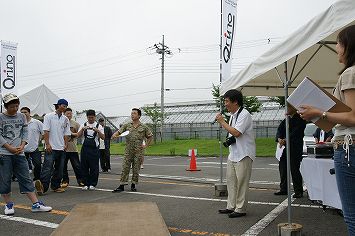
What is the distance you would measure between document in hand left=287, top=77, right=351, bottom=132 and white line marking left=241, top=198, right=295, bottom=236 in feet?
A: 7.36

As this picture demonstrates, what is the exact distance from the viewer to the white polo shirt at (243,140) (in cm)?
550

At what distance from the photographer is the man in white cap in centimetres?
582

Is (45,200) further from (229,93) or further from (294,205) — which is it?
(294,205)

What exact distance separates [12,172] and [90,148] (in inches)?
110

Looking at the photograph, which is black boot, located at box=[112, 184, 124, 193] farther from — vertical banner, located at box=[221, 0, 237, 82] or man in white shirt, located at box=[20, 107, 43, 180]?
vertical banner, located at box=[221, 0, 237, 82]

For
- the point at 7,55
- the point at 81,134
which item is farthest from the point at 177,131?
the point at 81,134

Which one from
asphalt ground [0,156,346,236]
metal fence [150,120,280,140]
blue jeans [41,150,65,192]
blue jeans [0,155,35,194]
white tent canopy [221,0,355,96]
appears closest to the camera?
white tent canopy [221,0,355,96]

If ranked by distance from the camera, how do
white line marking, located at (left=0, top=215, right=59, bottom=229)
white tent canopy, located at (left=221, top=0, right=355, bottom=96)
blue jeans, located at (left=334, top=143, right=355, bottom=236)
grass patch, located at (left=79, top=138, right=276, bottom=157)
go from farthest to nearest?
1. grass patch, located at (left=79, top=138, right=276, bottom=157)
2. white line marking, located at (left=0, top=215, right=59, bottom=229)
3. white tent canopy, located at (left=221, top=0, right=355, bottom=96)
4. blue jeans, located at (left=334, top=143, right=355, bottom=236)

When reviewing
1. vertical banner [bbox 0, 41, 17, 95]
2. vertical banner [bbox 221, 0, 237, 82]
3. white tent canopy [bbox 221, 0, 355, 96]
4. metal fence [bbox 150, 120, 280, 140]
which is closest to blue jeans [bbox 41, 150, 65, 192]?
white tent canopy [bbox 221, 0, 355, 96]

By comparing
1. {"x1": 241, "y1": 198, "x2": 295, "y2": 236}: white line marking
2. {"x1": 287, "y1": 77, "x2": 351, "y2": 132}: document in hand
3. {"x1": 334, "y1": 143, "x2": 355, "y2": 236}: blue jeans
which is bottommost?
{"x1": 241, "y1": 198, "x2": 295, "y2": 236}: white line marking

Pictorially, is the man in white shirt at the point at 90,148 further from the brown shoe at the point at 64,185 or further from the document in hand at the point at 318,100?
the document in hand at the point at 318,100

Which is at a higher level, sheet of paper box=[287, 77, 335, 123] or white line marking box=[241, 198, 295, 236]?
sheet of paper box=[287, 77, 335, 123]

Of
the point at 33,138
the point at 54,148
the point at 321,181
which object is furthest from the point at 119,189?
the point at 321,181

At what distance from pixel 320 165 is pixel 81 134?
559 centimetres
